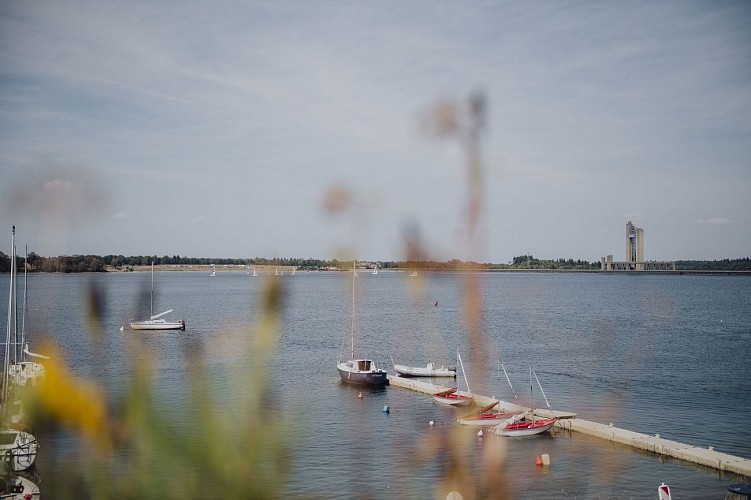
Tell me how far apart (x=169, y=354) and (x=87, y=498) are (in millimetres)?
40802

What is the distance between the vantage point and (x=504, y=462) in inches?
1180

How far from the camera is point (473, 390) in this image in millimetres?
46219

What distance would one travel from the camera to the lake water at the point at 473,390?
27906mm

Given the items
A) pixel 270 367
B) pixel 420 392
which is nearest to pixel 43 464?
pixel 420 392

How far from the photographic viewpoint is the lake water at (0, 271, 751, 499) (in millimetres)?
27906

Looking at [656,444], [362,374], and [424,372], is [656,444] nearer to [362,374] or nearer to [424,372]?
[362,374]

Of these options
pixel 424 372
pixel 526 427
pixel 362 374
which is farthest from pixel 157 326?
pixel 526 427

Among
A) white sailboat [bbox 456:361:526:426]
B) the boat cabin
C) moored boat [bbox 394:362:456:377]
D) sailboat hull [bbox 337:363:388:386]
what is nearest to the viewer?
white sailboat [bbox 456:361:526:426]

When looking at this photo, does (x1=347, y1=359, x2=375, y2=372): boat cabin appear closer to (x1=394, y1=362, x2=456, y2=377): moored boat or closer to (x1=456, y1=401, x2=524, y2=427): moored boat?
(x1=394, y1=362, x2=456, y2=377): moored boat

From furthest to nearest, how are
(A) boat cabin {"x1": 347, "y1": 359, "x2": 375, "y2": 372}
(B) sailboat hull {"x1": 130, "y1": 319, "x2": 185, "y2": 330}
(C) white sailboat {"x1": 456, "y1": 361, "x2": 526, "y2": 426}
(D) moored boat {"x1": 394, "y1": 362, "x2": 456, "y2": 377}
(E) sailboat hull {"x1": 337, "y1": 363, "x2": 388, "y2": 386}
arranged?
(B) sailboat hull {"x1": 130, "y1": 319, "x2": 185, "y2": 330}
(D) moored boat {"x1": 394, "y1": 362, "x2": 456, "y2": 377}
(A) boat cabin {"x1": 347, "y1": 359, "x2": 375, "y2": 372}
(E) sailboat hull {"x1": 337, "y1": 363, "x2": 388, "y2": 386}
(C) white sailboat {"x1": 456, "y1": 361, "x2": 526, "y2": 426}

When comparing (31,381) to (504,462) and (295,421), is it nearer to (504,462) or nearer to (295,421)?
(295,421)

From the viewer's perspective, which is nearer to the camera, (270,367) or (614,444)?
(614,444)

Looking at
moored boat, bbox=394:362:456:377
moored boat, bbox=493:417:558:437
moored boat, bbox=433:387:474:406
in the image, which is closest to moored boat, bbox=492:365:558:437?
moored boat, bbox=493:417:558:437

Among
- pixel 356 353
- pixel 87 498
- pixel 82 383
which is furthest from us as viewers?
pixel 356 353
